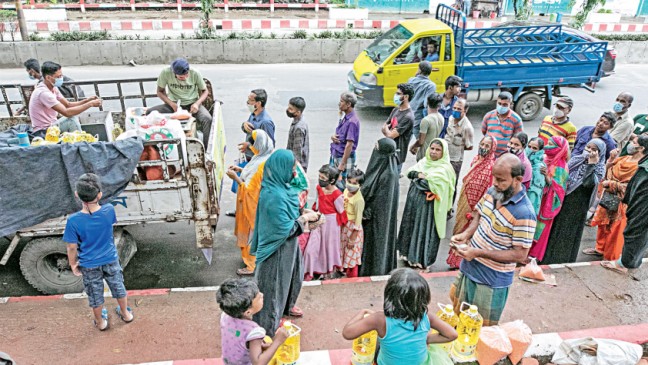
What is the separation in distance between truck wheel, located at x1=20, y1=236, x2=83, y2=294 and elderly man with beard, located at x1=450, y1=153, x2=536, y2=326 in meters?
3.64

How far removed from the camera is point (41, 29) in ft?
56.2

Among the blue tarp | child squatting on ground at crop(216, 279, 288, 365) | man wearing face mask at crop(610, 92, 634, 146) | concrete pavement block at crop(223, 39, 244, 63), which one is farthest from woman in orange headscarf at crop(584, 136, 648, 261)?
concrete pavement block at crop(223, 39, 244, 63)

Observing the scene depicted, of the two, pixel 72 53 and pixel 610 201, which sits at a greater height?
pixel 72 53

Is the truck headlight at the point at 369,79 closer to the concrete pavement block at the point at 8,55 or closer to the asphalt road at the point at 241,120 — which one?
the asphalt road at the point at 241,120

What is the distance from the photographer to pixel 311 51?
49.2 feet

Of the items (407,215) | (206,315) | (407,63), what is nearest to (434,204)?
(407,215)

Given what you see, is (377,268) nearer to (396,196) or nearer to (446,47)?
(396,196)

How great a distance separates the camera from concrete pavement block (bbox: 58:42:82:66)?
13.5 meters

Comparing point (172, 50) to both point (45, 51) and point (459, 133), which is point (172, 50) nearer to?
point (45, 51)

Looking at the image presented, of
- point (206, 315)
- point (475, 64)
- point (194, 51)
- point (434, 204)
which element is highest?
point (475, 64)

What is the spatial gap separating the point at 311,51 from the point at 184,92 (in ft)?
30.2

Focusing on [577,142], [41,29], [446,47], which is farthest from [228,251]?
[41,29]

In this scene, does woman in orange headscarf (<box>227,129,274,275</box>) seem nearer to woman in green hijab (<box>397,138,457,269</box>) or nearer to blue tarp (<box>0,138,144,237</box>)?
blue tarp (<box>0,138,144,237</box>)

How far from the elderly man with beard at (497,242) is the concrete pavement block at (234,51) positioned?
1207 cm
